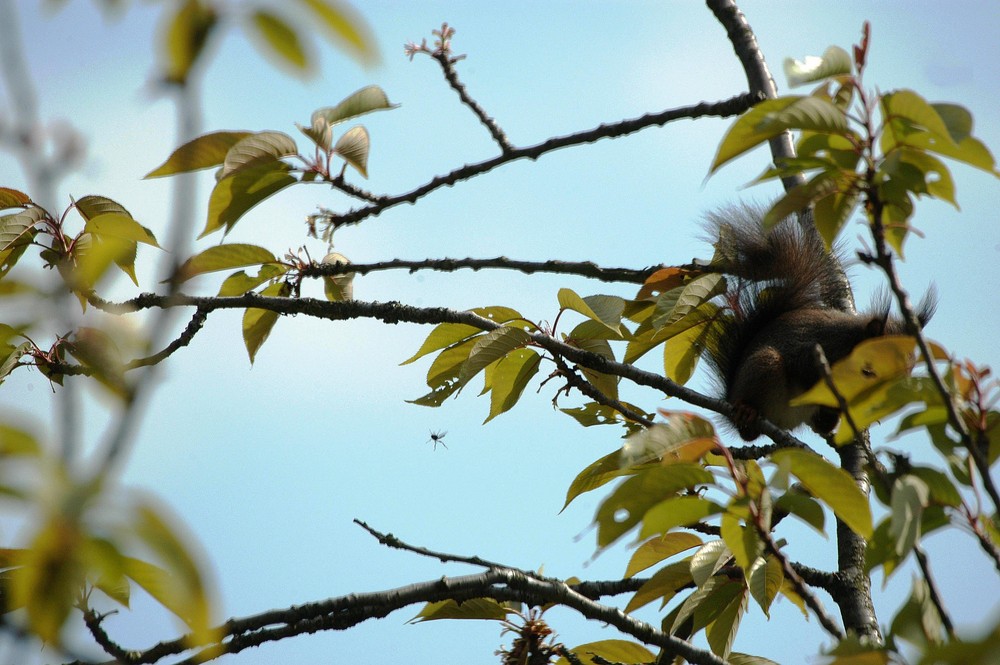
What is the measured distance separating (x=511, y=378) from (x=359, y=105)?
0.79 metres

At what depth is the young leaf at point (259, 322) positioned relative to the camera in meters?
2.33

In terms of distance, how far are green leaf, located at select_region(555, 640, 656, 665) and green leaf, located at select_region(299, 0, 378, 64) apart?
173cm

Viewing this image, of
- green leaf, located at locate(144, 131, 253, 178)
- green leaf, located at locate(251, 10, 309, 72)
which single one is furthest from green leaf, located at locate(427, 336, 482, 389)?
green leaf, located at locate(251, 10, 309, 72)

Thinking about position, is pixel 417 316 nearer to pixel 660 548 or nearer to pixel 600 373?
pixel 600 373

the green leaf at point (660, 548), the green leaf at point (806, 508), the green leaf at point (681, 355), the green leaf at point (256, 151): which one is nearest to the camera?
the green leaf at point (806, 508)

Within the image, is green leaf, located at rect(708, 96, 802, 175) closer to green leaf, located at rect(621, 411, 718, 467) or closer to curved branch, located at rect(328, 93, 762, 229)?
green leaf, located at rect(621, 411, 718, 467)

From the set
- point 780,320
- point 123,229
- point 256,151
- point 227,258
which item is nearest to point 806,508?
point 256,151

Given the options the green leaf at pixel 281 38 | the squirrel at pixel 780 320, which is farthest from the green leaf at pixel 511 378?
the green leaf at pixel 281 38

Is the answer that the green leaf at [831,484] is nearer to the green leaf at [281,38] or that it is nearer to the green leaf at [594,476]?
the green leaf at [594,476]

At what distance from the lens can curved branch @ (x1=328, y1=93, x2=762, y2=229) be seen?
2322mm

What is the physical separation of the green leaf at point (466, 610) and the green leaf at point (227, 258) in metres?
0.98

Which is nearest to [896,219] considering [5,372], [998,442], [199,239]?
[998,442]

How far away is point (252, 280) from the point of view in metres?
2.34

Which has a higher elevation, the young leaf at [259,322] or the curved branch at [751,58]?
the curved branch at [751,58]
